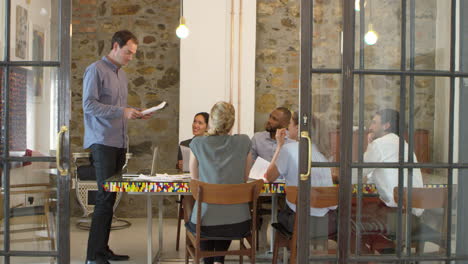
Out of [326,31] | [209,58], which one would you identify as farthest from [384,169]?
[209,58]

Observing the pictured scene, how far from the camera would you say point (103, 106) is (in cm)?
452

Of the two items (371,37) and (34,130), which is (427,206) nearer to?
(371,37)

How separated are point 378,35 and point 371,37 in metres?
0.05

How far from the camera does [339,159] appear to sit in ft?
10.9

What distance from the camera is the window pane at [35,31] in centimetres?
329

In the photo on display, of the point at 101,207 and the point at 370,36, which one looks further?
the point at 101,207

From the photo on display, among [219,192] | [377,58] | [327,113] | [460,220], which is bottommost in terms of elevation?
[460,220]

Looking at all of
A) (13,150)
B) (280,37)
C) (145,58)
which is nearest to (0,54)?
(13,150)

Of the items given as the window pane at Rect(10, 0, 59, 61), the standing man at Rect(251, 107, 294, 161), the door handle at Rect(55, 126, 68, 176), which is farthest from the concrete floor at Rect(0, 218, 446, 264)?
the window pane at Rect(10, 0, 59, 61)

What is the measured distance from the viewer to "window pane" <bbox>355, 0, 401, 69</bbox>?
3314mm

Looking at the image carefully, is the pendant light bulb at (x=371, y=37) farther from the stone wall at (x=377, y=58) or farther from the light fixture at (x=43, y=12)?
the light fixture at (x=43, y=12)

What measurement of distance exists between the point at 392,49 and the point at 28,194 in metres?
2.39

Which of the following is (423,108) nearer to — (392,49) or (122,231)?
(392,49)

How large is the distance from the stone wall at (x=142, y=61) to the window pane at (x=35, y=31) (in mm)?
3992
